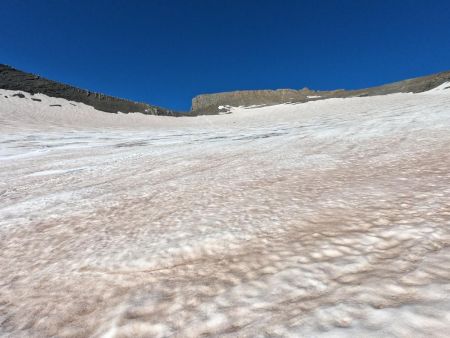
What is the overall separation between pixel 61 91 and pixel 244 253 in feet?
106

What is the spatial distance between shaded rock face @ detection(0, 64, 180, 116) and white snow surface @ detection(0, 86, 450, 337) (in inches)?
1087

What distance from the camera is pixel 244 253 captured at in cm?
200

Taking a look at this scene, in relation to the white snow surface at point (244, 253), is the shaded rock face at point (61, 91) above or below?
above

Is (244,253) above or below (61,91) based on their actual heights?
below

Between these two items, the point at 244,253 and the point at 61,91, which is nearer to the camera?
the point at 244,253

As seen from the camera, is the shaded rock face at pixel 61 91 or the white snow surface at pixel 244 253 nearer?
the white snow surface at pixel 244 253

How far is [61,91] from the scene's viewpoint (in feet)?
95.8

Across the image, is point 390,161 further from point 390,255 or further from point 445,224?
point 390,255

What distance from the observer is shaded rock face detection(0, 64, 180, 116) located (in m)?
27.3

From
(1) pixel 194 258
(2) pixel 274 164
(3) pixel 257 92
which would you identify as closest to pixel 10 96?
(2) pixel 274 164

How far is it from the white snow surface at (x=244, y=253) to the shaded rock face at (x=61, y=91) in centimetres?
2762

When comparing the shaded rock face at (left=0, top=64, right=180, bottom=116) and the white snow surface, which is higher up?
the shaded rock face at (left=0, top=64, right=180, bottom=116)

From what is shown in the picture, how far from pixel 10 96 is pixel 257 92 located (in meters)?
37.0

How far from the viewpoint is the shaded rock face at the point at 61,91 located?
89.5ft
